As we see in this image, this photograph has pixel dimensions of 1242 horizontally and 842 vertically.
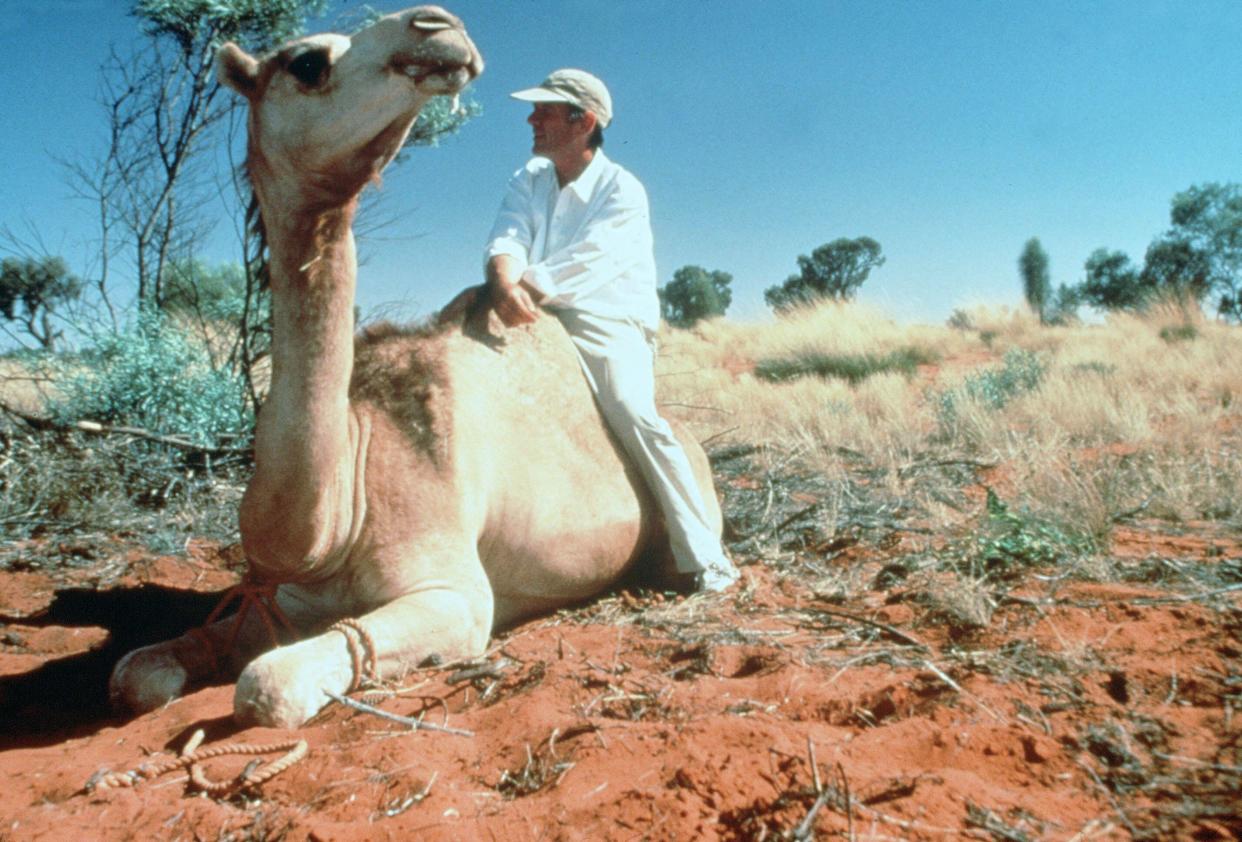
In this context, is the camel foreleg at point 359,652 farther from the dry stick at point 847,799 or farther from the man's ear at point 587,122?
the man's ear at point 587,122

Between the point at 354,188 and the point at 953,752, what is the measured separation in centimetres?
220

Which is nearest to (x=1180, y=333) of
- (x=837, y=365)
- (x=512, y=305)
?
(x=837, y=365)

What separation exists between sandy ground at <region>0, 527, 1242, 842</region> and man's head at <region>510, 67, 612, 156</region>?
2643 mm

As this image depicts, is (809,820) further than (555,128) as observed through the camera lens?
No

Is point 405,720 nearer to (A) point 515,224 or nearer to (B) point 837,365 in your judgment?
(A) point 515,224

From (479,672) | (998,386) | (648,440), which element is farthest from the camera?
(998,386)

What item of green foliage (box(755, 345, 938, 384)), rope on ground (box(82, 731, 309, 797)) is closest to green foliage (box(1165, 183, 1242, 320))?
green foliage (box(755, 345, 938, 384))

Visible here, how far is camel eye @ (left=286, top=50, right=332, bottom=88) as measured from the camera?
2418 millimetres

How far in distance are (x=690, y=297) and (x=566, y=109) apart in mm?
39655

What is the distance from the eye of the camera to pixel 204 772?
7.32 ft

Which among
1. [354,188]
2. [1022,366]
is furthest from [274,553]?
[1022,366]

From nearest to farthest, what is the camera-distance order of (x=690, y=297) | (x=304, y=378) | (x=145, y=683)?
(x=304, y=378), (x=145, y=683), (x=690, y=297)

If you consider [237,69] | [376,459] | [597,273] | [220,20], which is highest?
[220,20]

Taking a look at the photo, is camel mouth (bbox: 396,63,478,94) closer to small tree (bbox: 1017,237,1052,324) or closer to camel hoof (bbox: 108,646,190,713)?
camel hoof (bbox: 108,646,190,713)
